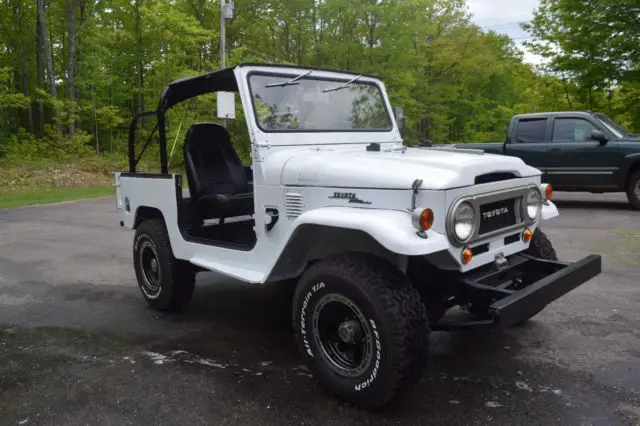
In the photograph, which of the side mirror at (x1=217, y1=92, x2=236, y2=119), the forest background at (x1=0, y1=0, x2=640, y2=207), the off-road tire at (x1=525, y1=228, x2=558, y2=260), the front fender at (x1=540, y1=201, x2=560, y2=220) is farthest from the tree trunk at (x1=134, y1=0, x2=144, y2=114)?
the off-road tire at (x1=525, y1=228, x2=558, y2=260)

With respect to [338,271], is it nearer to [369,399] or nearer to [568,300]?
[369,399]

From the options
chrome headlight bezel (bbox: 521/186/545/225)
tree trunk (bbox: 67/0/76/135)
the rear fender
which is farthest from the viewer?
tree trunk (bbox: 67/0/76/135)

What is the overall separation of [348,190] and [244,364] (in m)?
1.44

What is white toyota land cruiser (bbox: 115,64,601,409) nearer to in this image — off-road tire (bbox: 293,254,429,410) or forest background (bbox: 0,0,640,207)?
off-road tire (bbox: 293,254,429,410)

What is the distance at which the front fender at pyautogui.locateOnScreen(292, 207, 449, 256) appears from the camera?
273 centimetres

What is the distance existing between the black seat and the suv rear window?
26.2 ft

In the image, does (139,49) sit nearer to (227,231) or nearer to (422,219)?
(227,231)

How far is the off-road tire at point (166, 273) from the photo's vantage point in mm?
4707

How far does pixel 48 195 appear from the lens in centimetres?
1605

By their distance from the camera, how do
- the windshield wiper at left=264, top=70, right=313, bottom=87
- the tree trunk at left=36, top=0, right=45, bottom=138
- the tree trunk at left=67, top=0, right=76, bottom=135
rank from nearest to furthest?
1. the windshield wiper at left=264, top=70, right=313, bottom=87
2. the tree trunk at left=67, top=0, right=76, bottom=135
3. the tree trunk at left=36, top=0, right=45, bottom=138

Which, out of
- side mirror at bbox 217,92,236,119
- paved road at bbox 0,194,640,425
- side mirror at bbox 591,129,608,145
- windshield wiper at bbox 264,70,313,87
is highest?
windshield wiper at bbox 264,70,313,87

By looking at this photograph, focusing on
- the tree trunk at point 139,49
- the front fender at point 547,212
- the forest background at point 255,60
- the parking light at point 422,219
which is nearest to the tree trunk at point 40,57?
the forest background at point 255,60

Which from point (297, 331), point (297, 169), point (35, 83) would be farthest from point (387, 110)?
point (35, 83)

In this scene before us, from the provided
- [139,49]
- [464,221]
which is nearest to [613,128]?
[464,221]
